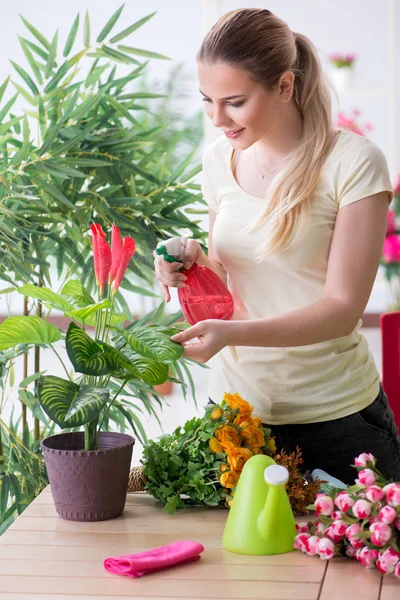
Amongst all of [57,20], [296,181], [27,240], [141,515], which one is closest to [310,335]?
[296,181]

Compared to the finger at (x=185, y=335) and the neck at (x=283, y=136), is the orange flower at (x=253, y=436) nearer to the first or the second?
the finger at (x=185, y=335)

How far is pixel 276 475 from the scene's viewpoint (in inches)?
49.9

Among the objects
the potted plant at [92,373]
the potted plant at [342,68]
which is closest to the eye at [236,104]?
the potted plant at [92,373]

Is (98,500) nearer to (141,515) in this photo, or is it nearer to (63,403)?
(141,515)

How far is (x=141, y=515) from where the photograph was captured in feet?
4.83

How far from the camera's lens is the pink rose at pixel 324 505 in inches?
49.9

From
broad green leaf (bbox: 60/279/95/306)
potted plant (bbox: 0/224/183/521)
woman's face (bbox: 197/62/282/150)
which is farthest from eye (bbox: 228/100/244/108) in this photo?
broad green leaf (bbox: 60/279/95/306)

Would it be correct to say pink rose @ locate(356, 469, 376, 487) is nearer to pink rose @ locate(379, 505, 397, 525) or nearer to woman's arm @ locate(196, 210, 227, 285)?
pink rose @ locate(379, 505, 397, 525)

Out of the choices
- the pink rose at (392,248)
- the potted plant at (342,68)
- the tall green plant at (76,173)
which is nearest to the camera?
the tall green plant at (76,173)

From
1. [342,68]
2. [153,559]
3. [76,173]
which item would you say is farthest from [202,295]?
[342,68]

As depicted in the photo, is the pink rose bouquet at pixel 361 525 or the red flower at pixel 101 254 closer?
the pink rose bouquet at pixel 361 525

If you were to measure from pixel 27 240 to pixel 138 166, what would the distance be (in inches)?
14.2

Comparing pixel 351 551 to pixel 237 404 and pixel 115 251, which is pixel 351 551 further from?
pixel 115 251

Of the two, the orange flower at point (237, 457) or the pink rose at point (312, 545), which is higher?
the orange flower at point (237, 457)
